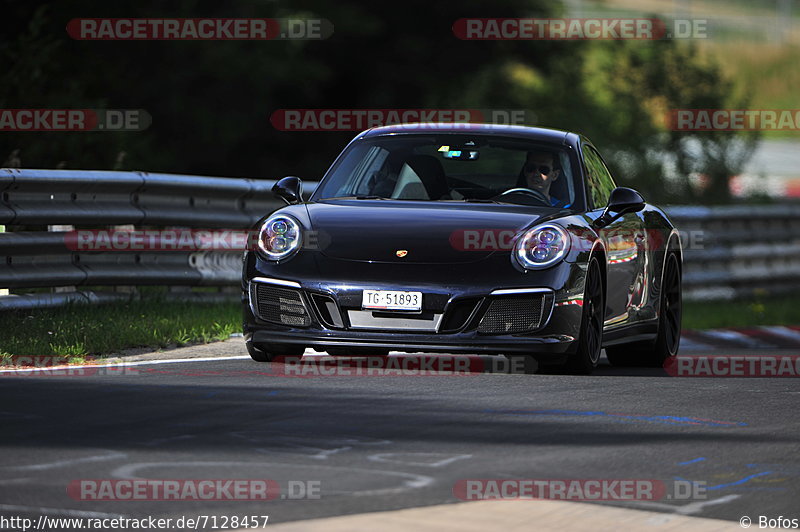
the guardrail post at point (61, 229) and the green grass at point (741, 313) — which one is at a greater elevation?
the guardrail post at point (61, 229)

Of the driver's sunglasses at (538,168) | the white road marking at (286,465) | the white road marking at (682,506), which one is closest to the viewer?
the white road marking at (682,506)

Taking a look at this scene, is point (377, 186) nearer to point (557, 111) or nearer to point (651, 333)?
point (651, 333)

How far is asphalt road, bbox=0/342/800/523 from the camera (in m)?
5.96

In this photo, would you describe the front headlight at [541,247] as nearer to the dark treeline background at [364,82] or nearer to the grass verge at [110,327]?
the grass verge at [110,327]

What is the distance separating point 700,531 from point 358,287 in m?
3.89

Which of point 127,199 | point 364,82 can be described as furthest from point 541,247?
point 364,82

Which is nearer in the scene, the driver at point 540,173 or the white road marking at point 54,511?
the white road marking at point 54,511

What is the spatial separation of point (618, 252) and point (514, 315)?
1439 mm

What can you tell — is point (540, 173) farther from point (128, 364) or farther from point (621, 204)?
point (128, 364)

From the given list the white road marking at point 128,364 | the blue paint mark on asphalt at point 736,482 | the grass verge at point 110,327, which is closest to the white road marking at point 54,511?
the blue paint mark on asphalt at point 736,482

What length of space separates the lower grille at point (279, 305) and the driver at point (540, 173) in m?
1.84

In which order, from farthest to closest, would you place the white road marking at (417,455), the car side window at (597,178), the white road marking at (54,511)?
the car side window at (597,178), the white road marking at (417,455), the white road marking at (54,511)

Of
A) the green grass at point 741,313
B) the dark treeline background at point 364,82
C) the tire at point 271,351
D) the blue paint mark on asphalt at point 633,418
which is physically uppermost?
the dark treeline background at point 364,82

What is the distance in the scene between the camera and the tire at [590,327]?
954cm
